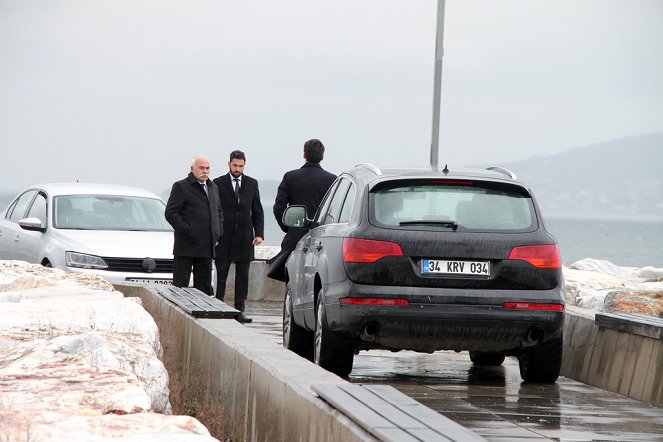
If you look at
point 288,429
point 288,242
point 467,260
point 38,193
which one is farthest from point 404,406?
point 38,193

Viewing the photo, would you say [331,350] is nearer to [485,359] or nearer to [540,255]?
[540,255]

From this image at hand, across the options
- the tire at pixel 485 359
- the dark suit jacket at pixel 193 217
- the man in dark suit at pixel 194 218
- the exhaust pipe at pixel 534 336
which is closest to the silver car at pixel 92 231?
the man in dark suit at pixel 194 218

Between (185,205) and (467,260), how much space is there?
6.13 meters

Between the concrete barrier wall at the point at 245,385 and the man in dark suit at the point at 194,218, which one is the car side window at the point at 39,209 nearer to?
the man in dark suit at the point at 194,218

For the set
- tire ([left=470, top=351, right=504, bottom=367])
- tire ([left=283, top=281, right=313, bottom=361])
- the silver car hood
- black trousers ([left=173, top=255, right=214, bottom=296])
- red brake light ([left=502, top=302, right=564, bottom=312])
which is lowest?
tire ([left=470, top=351, right=504, bottom=367])

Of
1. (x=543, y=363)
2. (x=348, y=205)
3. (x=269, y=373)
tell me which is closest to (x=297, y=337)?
(x=348, y=205)

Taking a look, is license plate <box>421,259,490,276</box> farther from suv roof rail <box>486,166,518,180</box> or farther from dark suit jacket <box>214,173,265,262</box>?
dark suit jacket <box>214,173,265,262</box>

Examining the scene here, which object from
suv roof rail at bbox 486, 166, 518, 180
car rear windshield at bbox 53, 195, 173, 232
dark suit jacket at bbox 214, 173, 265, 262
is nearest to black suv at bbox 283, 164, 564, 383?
suv roof rail at bbox 486, 166, 518, 180

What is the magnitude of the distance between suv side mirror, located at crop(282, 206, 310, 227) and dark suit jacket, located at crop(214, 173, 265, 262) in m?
4.04

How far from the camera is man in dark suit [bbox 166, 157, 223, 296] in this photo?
53.8 feet

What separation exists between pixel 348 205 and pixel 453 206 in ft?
3.17

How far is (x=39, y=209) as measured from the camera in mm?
19656

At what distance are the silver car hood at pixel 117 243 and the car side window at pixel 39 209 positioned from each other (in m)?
0.71

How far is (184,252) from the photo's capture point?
16422 mm
